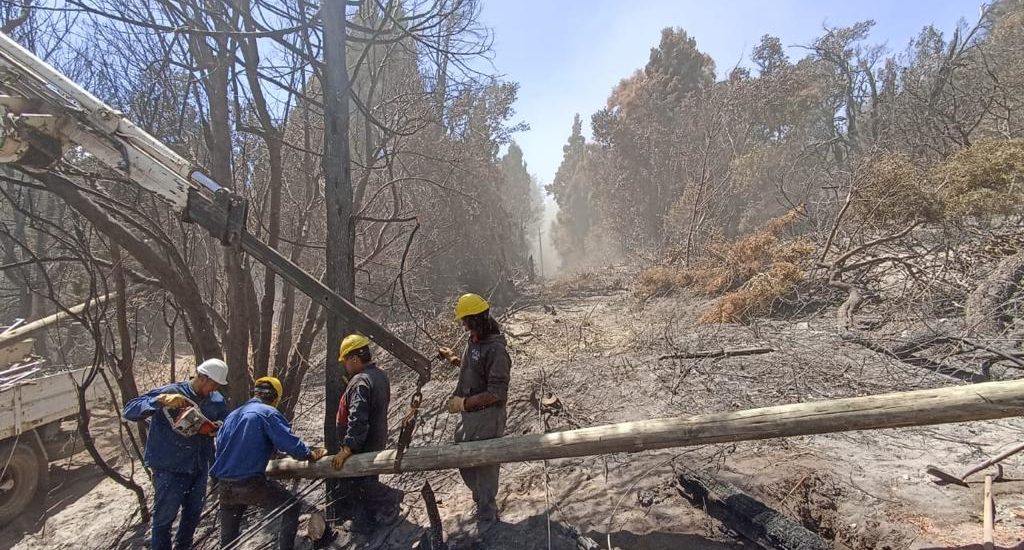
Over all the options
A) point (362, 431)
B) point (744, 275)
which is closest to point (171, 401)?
point (362, 431)

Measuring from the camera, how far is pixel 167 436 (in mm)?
4051

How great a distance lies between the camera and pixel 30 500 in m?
5.91

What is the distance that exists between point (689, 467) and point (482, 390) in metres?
1.84

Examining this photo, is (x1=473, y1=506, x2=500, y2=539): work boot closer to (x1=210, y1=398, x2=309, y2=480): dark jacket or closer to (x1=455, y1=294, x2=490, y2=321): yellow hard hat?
(x1=210, y1=398, x2=309, y2=480): dark jacket

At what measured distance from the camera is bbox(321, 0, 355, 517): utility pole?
431cm

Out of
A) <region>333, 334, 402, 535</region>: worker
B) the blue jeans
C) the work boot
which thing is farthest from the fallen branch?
the blue jeans

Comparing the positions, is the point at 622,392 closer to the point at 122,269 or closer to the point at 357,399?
the point at 357,399

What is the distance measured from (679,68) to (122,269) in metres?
30.0

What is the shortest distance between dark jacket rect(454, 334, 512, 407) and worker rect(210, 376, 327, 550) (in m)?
1.33

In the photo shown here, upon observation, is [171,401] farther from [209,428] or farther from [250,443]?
[250,443]

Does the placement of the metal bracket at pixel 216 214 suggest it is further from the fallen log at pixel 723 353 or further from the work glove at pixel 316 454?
the fallen log at pixel 723 353

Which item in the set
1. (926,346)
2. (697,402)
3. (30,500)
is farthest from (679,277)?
(30,500)

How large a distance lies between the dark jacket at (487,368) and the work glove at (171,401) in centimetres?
225

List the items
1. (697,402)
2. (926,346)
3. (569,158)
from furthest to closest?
(569,158) < (926,346) < (697,402)
